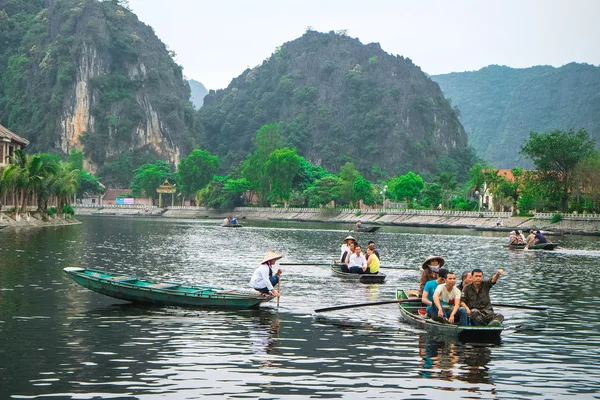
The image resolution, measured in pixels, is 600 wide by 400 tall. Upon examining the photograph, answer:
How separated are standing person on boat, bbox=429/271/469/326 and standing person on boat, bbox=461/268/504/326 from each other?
10.8 inches

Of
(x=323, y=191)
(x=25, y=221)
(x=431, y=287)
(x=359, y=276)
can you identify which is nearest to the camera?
(x=431, y=287)

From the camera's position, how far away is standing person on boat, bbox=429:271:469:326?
75.1 feet

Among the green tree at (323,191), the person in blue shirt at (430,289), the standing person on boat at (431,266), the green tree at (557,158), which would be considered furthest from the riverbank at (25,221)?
the green tree at (323,191)

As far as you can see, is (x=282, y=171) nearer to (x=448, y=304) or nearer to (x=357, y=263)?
(x=357, y=263)

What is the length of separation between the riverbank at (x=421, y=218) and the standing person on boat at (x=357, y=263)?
68.3 metres

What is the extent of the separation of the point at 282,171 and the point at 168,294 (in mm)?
146084

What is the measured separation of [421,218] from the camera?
487 ft

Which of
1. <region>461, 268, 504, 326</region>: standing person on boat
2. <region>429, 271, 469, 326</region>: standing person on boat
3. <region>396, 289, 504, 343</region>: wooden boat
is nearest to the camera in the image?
<region>396, 289, 504, 343</region>: wooden boat

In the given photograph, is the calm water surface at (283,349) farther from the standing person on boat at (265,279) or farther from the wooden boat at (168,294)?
the standing person on boat at (265,279)

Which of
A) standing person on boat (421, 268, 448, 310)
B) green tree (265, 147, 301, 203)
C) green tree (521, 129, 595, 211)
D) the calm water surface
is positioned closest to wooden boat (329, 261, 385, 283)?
the calm water surface

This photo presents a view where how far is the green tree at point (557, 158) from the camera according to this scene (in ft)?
391

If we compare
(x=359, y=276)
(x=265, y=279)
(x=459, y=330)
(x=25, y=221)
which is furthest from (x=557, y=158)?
(x=459, y=330)

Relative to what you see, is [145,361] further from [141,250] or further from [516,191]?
[516,191]

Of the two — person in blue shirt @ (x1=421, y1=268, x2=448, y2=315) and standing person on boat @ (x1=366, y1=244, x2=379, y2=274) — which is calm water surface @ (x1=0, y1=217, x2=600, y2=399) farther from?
standing person on boat @ (x1=366, y1=244, x2=379, y2=274)
